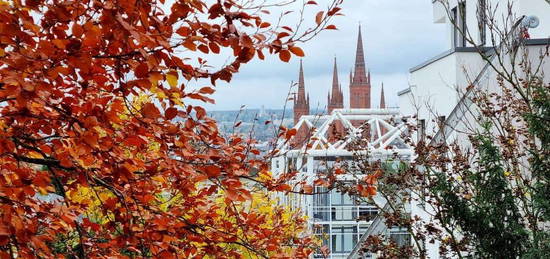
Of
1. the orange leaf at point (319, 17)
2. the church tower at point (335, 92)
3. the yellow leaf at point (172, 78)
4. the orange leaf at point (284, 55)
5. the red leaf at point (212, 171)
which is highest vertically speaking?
the church tower at point (335, 92)

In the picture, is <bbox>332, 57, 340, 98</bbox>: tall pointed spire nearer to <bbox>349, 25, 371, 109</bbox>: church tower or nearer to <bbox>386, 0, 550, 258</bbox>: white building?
<bbox>349, 25, 371, 109</bbox>: church tower

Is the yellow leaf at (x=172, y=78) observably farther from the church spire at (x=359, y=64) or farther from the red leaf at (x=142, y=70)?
the church spire at (x=359, y=64)

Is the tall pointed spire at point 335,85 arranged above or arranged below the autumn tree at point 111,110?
above

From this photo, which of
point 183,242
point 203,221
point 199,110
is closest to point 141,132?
point 199,110

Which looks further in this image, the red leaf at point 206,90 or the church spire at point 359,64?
the church spire at point 359,64

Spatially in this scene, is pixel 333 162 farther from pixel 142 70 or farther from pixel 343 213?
pixel 343 213

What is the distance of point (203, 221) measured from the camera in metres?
6.72

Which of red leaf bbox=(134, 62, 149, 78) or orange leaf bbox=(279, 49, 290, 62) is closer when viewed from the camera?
red leaf bbox=(134, 62, 149, 78)

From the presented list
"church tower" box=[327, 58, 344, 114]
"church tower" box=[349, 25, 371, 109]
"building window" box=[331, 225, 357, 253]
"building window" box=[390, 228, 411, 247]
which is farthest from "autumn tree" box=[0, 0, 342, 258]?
"church tower" box=[349, 25, 371, 109]

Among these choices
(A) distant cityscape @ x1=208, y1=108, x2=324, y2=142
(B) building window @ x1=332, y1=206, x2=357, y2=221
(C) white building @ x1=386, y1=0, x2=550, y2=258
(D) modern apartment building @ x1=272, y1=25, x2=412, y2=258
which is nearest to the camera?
(A) distant cityscape @ x1=208, y1=108, x2=324, y2=142

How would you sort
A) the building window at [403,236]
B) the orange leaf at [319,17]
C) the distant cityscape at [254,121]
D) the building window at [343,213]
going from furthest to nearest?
1. the building window at [343,213]
2. the building window at [403,236]
3. the distant cityscape at [254,121]
4. the orange leaf at [319,17]

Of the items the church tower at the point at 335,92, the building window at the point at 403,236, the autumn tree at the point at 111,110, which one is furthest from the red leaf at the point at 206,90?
the church tower at the point at 335,92

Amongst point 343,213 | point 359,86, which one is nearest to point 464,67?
point 343,213

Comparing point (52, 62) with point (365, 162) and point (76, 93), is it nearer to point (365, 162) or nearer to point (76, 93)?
point (76, 93)
